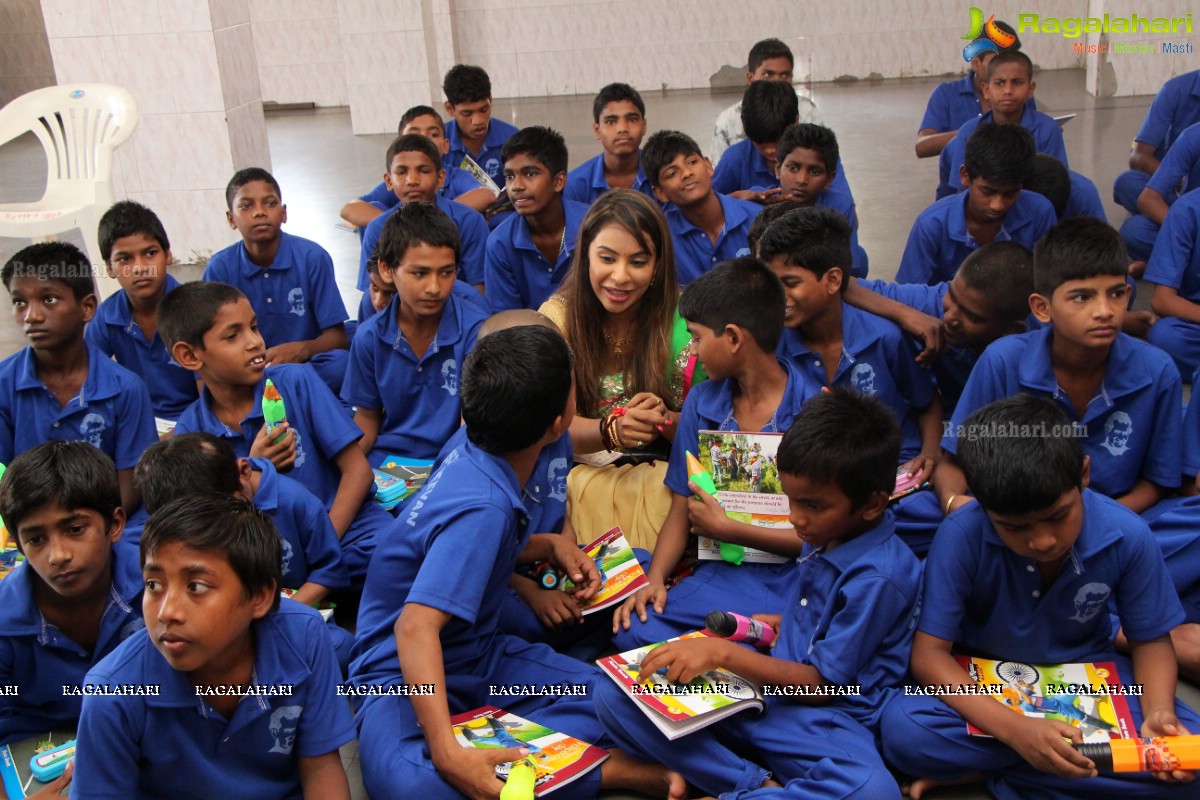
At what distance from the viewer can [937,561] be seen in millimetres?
1996

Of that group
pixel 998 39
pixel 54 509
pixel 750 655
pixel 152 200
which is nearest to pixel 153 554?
pixel 54 509

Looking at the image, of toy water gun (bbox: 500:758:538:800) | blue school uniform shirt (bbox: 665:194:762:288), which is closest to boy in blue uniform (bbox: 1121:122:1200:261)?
blue school uniform shirt (bbox: 665:194:762:288)

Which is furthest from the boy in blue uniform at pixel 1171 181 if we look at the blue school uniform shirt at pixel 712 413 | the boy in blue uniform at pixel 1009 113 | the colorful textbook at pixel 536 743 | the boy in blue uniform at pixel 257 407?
the colorful textbook at pixel 536 743

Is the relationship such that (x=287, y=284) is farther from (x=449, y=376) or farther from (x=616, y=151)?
(x=616, y=151)

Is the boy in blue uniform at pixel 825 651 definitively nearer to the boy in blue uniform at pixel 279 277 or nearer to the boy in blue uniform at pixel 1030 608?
the boy in blue uniform at pixel 1030 608

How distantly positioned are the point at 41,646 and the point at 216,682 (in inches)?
26.7

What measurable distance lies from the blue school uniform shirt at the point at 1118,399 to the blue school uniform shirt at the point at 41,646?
1853 mm

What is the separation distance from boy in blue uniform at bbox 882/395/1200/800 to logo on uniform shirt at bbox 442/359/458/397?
4.88 feet

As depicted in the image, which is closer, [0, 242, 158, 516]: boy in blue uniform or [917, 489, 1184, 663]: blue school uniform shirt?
[917, 489, 1184, 663]: blue school uniform shirt

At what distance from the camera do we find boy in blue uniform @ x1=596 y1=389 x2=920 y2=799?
6.32 feet

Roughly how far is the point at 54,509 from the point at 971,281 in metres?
2.20

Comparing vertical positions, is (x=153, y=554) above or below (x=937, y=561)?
above

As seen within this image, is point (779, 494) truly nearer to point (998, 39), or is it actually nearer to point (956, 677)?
point (956, 677)

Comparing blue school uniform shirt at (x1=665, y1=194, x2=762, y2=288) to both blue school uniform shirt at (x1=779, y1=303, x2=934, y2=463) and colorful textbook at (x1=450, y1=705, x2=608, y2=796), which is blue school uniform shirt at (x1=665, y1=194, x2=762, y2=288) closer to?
blue school uniform shirt at (x1=779, y1=303, x2=934, y2=463)
